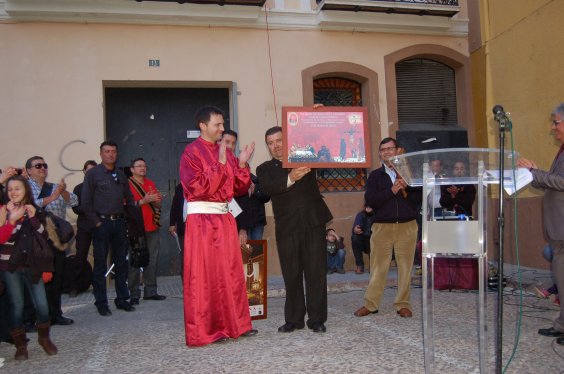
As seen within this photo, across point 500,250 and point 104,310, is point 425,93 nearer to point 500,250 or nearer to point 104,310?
point 104,310

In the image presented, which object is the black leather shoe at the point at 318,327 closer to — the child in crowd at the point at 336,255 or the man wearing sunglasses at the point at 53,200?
the man wearing sunglasses at the point at 53,200

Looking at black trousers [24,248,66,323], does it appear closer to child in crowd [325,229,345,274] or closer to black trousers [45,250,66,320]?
black trousers [45,250,66,320]

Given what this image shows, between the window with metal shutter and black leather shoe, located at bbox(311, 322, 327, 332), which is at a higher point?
the window with metal shutter

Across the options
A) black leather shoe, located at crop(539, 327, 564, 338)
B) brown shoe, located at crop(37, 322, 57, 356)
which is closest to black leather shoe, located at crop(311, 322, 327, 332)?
black leather shoe, located at crop(539, 327, 564, 338)

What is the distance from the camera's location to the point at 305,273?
566 cm

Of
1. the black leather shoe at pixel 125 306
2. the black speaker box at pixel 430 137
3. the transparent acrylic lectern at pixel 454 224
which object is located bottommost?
the black leather shoe at pixel 125 306

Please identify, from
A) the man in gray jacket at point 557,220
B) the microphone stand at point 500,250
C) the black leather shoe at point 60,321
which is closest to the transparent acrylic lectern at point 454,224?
the microphone stand at point 500,250

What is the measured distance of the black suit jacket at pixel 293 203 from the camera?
18.5 feet

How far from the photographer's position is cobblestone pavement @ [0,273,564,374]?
4.35m

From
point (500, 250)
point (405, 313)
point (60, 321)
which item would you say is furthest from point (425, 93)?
point (500, 250)

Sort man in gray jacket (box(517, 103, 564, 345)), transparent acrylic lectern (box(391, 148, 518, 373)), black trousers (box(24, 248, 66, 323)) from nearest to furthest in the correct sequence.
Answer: transparent acrylic lectern (box(391, 148, 518, 373))
man in gray jacket (box(517, 103, 564, 345))
black trousers (box(24, 248, 66, 323))

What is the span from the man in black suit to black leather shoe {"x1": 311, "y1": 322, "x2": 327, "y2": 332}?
20 mm

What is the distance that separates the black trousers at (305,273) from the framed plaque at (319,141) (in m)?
0.86

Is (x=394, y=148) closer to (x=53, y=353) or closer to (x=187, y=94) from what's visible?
(x=53, y=353)
